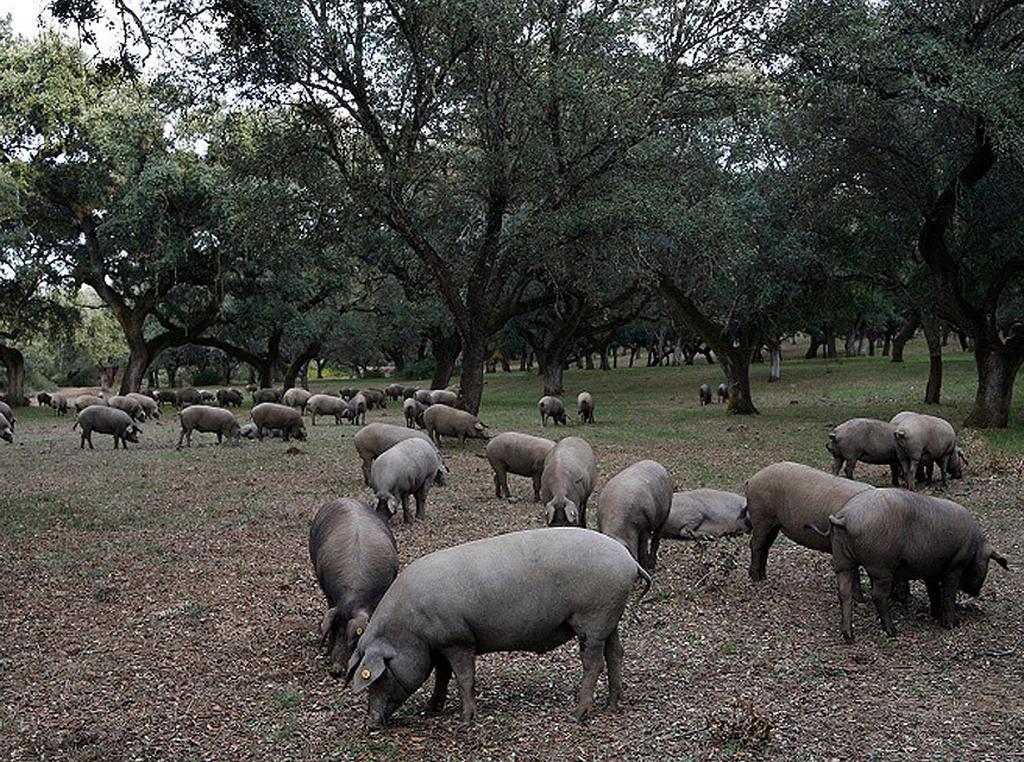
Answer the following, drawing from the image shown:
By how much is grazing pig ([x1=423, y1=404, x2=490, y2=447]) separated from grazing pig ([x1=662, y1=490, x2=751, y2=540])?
9506 millimetres

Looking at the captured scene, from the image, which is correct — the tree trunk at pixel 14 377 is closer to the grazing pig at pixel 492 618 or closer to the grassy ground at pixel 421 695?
the grassy ground at pixel 421 695

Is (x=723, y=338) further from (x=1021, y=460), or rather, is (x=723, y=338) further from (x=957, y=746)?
(x=957, y=746)

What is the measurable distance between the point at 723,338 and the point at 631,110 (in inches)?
490

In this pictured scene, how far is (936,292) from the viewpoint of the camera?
22234 mm

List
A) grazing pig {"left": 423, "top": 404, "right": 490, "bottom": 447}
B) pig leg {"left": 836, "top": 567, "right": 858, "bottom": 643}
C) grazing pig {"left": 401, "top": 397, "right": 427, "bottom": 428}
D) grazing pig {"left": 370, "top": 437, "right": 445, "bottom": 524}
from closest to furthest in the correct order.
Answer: pig leg {"left": 836, "top": 567, "right": 858, "bottom": 643}, grazing pig {"left": 370, "top": 437, "right": 445, "bottom": 524}, grazing pig {"left": 423, "top": 404, "right": 490, "bottom": 447}, grazing pig {"left": 401, "top": 397, "right": 427, "bottom": 428}

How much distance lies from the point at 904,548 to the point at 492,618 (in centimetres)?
368

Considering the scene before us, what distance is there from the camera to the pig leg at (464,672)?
5.91 m

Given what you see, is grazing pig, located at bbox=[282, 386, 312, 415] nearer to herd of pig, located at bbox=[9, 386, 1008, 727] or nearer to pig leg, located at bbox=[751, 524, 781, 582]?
herd of pig, located at bbox=[9, 386, 1008, 727]

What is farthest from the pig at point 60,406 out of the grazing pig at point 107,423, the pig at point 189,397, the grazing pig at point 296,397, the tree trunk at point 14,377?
the grazing pig at point 107,423

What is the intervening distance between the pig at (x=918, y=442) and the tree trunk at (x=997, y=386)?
855 centimetres

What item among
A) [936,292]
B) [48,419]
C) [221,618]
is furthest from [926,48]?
[48,419]

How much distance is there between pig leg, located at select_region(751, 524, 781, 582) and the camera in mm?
9250

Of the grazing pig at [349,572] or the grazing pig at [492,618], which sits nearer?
the grazing pig at [492,618]

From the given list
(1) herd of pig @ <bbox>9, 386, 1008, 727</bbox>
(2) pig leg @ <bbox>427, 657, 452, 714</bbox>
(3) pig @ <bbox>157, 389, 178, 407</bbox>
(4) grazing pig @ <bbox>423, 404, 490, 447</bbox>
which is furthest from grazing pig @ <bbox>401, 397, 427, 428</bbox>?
(2) pig leg @ <bbox>427, 657, 452, 714</bbox>
